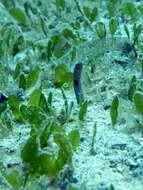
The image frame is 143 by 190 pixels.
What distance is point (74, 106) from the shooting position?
2.35m

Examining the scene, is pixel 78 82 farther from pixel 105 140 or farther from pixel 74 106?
pixel 105 140

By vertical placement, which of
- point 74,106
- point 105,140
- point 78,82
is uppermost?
point 78,82

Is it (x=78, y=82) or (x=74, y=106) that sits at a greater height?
(x=78, y=82)

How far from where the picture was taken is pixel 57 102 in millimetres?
2451

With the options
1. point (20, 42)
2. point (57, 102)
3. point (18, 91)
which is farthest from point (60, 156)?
point (20, 42)

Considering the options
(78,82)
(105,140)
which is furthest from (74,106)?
(105,140)

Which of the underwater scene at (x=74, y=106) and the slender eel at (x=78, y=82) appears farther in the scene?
the slender eel at (x=78, y=82)

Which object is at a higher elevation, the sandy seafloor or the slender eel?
the slender eel

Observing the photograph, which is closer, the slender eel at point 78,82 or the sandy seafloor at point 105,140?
the sandy seafloor at point 105,140

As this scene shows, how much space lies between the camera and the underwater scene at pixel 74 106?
1.76 metres

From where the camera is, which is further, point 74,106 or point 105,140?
point 74,106

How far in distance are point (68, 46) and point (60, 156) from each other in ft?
5.13

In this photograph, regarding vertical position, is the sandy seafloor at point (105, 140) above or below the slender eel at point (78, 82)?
below

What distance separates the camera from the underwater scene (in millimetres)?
1758
